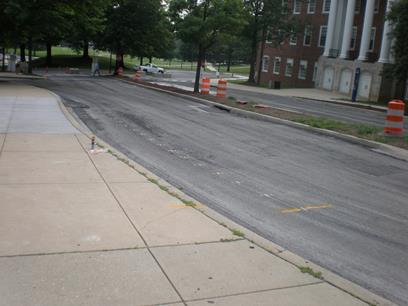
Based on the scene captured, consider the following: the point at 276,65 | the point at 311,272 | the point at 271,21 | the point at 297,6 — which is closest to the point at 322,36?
the point at 297,6

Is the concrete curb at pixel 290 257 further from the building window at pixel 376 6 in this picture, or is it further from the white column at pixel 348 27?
the white column at pixel 348 27

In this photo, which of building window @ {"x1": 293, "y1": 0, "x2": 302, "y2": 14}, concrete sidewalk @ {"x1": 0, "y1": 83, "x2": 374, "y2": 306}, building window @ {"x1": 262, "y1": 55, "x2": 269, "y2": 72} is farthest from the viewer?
building window @ {"x1": 262, "y1": 55, "x2": 269, "y2": 72}

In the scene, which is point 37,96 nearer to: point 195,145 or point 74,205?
point 195,145

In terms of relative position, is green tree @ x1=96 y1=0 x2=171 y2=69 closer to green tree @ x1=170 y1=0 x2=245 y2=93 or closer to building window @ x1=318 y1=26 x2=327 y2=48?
building window @ x1=318 y1=26 x2=327 y2=48

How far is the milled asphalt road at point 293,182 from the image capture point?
5.97 m

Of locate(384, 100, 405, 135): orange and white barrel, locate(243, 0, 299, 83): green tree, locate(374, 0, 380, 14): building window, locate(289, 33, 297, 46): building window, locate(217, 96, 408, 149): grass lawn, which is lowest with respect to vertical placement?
locate(217, 96, 408, 149): grass lawn

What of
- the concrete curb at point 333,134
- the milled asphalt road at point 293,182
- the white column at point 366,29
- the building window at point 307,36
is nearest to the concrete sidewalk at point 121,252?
the milled asphalt road at point 293,182

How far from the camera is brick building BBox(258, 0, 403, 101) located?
42469 millimetres

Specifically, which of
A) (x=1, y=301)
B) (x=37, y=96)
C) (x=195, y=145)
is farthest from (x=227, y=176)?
(x=37, y=96)

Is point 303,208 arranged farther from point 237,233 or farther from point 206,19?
point 206,19

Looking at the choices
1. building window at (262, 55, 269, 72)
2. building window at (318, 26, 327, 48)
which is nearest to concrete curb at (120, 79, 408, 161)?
building window at (318, 26, 327, 48)

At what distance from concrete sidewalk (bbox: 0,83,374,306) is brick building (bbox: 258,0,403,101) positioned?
33989 millimetres

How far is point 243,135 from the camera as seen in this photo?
47.6ft

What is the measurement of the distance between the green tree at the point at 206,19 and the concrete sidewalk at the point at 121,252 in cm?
1988
